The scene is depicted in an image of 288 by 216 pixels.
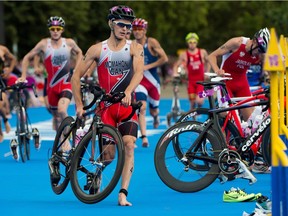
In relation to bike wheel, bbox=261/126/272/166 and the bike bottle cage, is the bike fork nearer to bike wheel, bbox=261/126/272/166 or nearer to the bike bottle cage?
bike wheel, bbox=261/126/272/166

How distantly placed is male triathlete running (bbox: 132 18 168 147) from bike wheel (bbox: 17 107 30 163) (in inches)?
93.8

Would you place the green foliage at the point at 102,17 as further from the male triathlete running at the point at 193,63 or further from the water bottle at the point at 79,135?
the water bottle at the point at 79,135

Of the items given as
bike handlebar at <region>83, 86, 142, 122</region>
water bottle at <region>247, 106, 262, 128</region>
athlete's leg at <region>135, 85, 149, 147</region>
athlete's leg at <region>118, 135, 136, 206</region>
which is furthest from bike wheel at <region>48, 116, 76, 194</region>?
athlete's leg at <region>135, 85, 149, 147</region>

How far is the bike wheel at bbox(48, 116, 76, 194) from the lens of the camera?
40.9 feet

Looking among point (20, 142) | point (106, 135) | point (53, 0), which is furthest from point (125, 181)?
point (53, 0)

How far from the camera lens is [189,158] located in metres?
13.1

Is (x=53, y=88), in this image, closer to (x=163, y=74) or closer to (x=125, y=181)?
(x=125, y=181)

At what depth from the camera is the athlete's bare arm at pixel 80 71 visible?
40.4ft

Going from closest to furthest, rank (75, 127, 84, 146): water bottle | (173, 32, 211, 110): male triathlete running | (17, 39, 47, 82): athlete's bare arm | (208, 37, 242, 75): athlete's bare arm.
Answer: (75, 127, 84, 146): water bottle → (208, 37, 242, 75): athlete's bare arm → (17, 39, 47, 82): athlete's bare arm → (173, 32, 211, 110): male triathlete running

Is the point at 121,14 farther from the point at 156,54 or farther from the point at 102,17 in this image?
the point at 102,17

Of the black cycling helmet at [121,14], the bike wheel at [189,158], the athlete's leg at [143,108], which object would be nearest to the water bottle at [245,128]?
the bike wheel at [189,158]

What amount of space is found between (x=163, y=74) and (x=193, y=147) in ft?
200

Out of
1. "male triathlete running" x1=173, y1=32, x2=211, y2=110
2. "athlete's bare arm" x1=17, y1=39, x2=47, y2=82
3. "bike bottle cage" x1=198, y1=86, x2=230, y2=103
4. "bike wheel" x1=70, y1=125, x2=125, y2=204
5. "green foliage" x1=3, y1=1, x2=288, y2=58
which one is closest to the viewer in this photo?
"bike wheel" x1=70, y1=125, x2=125, y2=204

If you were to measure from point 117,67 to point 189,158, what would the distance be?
1327 millimetres
